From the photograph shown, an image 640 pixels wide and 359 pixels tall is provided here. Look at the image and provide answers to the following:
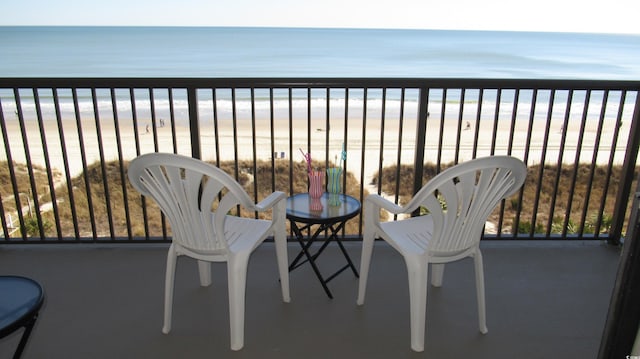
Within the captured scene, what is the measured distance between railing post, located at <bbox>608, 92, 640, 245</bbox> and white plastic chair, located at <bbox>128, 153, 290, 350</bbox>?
91.0 inches

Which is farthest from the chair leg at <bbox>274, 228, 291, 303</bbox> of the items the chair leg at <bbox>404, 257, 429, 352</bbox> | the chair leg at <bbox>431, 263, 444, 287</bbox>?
the chair leg at <bbox>431, 263, 444, 287</bbox>

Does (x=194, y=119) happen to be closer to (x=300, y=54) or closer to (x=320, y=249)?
(x=320, y=249)

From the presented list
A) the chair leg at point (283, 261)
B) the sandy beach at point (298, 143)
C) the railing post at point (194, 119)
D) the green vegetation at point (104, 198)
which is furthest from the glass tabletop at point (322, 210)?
the sandy beach at point (298, 143)

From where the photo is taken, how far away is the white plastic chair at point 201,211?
5.08ft

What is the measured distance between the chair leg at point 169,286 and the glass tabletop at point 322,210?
1.88 feet

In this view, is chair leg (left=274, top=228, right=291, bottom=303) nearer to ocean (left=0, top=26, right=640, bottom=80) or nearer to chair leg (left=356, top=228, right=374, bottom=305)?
chair leg (left=356, top=228, right=374, bottom=305)

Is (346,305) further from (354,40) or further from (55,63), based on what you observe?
(354,40)

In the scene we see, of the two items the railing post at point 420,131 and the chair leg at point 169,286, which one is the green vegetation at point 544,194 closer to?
the railing post at point 420,131

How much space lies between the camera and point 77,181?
7.43 metres

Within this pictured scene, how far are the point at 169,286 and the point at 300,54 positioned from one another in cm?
2021

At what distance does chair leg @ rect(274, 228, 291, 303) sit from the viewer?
2.02m

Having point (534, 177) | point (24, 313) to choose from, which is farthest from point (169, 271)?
point (534, 177)

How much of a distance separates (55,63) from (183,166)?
64.5ft

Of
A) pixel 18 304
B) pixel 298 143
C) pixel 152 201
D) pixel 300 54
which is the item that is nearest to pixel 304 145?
pixel 298 143
